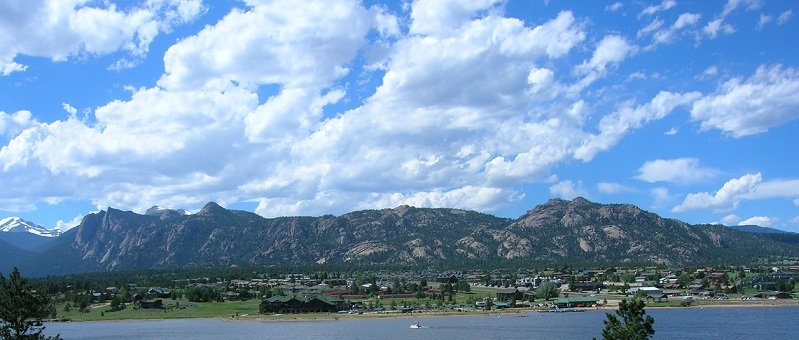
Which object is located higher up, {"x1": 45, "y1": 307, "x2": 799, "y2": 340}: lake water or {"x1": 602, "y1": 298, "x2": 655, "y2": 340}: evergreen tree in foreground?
{"x1": 602, "y1": 298, "x2": 655, "y2": 340}: evergreen tree in foreground

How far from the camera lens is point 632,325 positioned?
38562 mm

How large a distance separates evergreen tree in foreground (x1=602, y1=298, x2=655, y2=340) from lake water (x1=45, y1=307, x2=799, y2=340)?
2485 inches

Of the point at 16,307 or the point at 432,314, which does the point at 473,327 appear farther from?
the point at 16,307

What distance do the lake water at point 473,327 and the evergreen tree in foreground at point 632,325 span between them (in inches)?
2485

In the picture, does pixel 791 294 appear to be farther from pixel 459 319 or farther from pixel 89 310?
pixel 89 310

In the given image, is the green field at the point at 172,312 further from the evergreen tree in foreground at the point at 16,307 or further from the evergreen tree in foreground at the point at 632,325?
the evergreen tree in foreground at the point at 632,325

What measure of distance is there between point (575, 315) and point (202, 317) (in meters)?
79.0

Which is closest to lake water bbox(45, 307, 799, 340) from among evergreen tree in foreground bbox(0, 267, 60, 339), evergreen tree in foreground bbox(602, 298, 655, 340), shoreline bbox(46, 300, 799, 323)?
shoreline bbox(46, 300, 799, 323)

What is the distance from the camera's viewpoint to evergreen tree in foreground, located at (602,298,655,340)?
126 ft

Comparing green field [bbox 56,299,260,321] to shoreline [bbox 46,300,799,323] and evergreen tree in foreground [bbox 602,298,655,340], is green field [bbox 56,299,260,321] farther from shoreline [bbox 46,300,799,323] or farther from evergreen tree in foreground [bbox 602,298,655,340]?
evergreen tree in foreground [bbox 602,298,655,340]

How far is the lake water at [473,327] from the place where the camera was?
106 metres

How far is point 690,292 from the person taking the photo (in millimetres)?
197375

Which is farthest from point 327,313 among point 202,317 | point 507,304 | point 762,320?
point 762,320

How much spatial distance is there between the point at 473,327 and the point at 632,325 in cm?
8652
